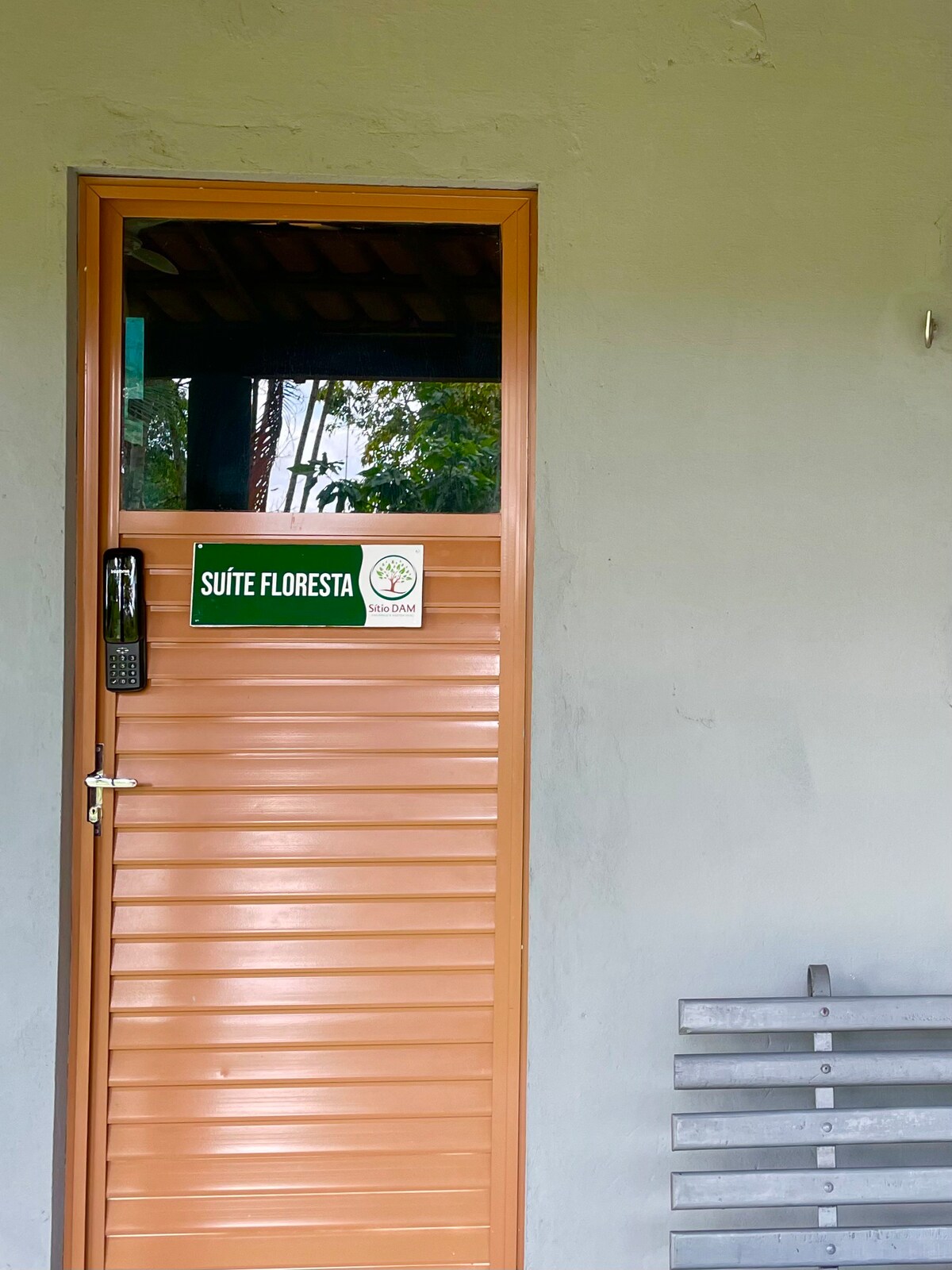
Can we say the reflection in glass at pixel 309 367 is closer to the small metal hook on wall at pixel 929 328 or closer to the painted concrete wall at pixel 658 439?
the painted concrete wall at pixel 658 439

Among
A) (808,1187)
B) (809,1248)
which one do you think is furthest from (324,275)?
(809,1248)

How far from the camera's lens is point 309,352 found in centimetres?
251

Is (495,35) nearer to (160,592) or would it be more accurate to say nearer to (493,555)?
(493,555)

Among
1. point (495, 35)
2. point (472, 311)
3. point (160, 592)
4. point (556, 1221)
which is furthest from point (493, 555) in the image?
point (556, 1221)

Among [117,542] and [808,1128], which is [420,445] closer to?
[117,542]

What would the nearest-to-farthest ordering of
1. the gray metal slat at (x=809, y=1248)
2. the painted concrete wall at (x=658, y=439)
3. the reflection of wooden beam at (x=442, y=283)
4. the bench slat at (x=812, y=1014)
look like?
the gray metal slat at (x=809, y=1248), the bench slat at (x=812, y=1014), the painted concrete wall at (x=658, y=439), the reflection of wooden beam at (x=442, y=283)

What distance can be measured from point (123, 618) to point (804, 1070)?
204 centimetres

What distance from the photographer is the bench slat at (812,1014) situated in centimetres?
226

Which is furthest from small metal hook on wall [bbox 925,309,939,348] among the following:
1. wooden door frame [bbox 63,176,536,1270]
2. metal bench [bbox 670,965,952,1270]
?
metal bench [bbox 670,965,952,1270]

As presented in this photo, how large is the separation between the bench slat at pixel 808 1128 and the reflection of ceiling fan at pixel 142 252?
2.50 meters

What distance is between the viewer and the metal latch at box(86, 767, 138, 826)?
2441 mm

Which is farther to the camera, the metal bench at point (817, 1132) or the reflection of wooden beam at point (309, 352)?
the reflection of wooden beam at point (309, 352)

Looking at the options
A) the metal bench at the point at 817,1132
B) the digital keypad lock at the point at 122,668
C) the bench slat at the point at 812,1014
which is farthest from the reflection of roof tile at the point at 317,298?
the metal bench at the point at 817,1132

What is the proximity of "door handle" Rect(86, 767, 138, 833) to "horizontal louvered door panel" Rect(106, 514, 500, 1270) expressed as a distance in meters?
0.04
